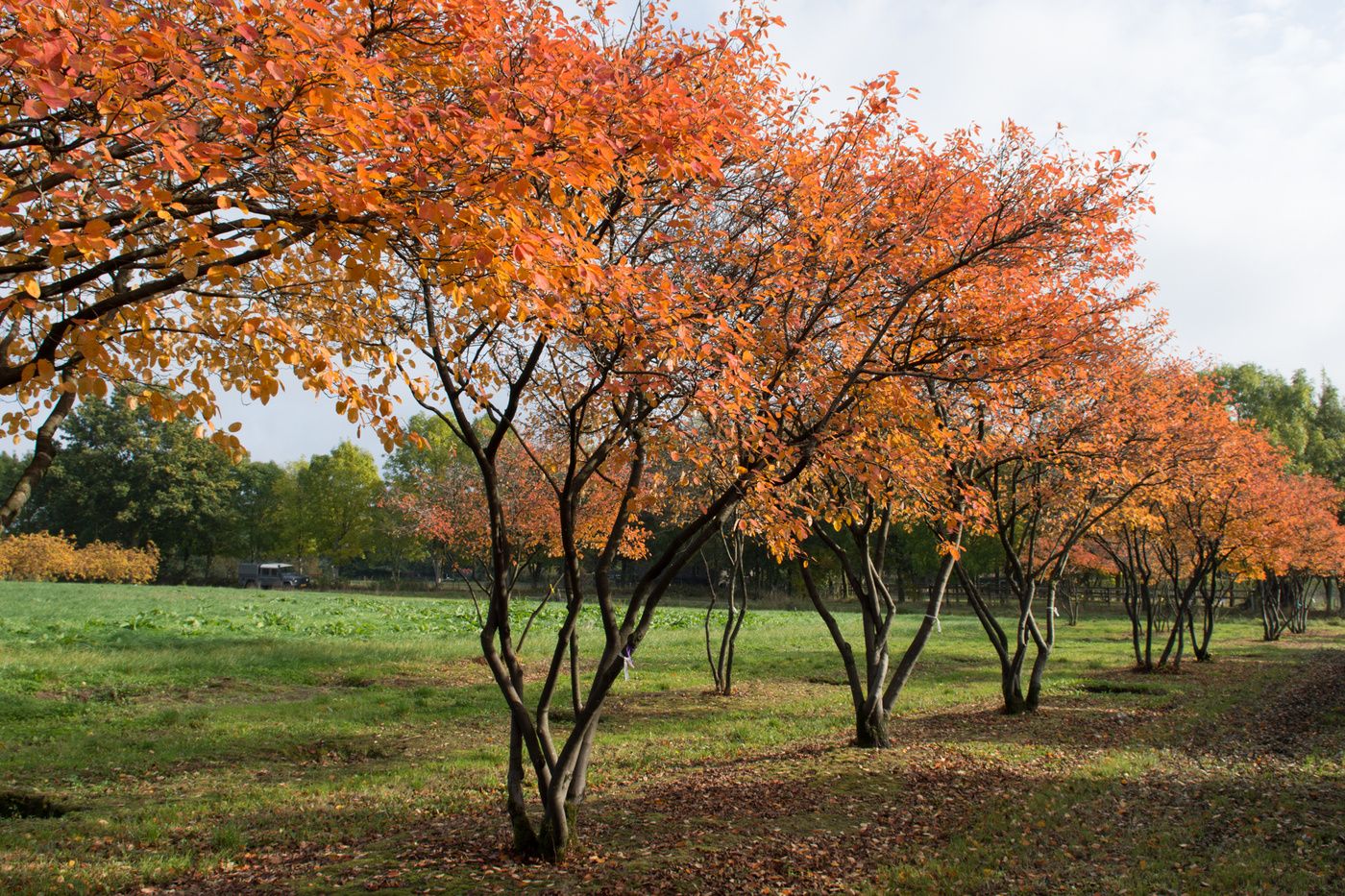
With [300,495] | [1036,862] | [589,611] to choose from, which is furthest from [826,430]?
[300,495]

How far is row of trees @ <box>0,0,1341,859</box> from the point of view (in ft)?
12.1

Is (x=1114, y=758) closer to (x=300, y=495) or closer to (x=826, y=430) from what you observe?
(x=826, y=430)

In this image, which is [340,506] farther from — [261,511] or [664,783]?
[664,783]

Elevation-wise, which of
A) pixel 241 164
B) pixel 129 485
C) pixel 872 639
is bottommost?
pixel 872 639

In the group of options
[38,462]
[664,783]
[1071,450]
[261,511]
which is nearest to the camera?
[38,462]

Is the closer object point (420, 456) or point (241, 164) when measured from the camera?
point (241, 164)

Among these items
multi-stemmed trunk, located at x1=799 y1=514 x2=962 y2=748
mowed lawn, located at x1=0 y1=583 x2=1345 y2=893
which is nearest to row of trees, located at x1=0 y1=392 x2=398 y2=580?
mowed lawn, located at x1=0 y1=583 x2=1345 y2=893

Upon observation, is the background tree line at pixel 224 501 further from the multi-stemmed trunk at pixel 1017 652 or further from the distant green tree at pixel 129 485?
the multi-stemmed trunk at pixel 1017 652

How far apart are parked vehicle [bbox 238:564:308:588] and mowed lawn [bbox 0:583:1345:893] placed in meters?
60.2

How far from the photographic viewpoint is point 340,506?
6244 centimetres

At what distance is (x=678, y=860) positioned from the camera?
5.98 meters

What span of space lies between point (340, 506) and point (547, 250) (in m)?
64.0

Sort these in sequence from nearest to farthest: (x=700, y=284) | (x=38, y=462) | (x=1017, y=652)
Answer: (x=38, y=462) < (x=700, y=284) < (x=1017, y=652)

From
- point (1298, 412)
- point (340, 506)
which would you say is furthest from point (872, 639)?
point (340, 506)
